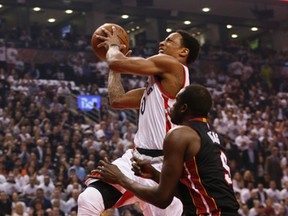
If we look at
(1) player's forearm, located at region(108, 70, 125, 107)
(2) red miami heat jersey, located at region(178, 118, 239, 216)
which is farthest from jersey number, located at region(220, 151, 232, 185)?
(1) player's forearm, located at region(108, 70, 125, 107)

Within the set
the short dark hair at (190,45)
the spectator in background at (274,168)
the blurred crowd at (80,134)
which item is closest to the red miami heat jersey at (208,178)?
the short dark hair at (190,45)

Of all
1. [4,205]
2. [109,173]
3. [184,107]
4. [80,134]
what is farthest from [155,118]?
[80,134]

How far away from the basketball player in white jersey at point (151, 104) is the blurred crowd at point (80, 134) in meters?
6.67

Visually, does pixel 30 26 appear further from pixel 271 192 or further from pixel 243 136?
pixel 271 192

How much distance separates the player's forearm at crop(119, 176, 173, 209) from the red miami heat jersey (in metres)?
0.18

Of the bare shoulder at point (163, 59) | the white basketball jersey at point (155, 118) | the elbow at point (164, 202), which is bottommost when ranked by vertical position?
the elbow at point (164, 202)

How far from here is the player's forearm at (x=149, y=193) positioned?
429 cm

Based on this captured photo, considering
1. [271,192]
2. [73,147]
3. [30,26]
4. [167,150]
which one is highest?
[30,26]

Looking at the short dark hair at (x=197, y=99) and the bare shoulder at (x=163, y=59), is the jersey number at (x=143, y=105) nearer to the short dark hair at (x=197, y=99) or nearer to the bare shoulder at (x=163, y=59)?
the bare shoulder at (x=163, y=59)

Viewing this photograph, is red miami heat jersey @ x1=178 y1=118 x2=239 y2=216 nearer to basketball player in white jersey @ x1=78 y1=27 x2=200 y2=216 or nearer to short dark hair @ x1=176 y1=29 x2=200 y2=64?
basketball player in white jersey @ x1=78 y1=27 x2=200 y2=216

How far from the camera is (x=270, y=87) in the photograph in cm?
2670

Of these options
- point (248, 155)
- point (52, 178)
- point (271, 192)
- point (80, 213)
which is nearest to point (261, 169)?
point (248, 155)

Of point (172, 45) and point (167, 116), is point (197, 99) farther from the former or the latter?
point (172, 45)

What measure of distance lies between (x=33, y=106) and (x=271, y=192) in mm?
6538
